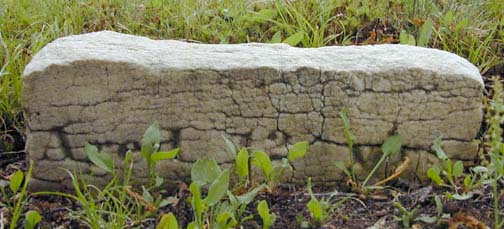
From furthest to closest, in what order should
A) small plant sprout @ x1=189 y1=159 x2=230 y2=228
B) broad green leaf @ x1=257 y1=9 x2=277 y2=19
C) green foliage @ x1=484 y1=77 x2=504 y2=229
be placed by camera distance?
1. broad green leaf @ x1=257 y1=9 x2=277 y2=19
2. small plant sprout @ x1=189 y1=159 x2=230 y2=228
3. green foliage @ x1=484 y1=77 x2=504 y2=229

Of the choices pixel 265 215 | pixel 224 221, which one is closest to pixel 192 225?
pixel 224 221

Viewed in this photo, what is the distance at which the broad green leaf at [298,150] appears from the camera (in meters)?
→ 2.66

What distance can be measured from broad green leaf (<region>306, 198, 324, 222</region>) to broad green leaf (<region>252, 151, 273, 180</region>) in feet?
0.77

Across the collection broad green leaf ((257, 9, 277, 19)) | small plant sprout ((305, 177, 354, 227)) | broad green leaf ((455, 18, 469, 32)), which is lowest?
small plant sprout ((305, 177, 354, 227))

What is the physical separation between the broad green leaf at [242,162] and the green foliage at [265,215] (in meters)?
0.21

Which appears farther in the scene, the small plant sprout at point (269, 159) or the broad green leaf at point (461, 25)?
the broad green leaf at point (461, 25)

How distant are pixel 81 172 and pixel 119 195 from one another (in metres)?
0.23

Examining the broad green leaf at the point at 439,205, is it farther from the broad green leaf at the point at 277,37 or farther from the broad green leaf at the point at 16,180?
the broad green leaf at the point at 16,180

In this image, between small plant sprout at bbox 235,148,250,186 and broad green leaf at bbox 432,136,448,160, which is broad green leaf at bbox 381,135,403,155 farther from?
small plant sprout at bbox 235,148,250,186

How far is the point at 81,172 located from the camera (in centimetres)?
281

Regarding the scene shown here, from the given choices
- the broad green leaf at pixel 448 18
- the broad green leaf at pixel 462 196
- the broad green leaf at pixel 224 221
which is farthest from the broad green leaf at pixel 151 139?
the broad green leaf at pixel 448 18

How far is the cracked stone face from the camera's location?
2709mm

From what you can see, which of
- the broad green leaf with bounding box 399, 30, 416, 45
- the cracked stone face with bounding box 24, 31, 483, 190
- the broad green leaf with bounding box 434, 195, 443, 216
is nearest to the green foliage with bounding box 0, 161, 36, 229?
the cracked stone face with bounding box 24, 31, 483, 190

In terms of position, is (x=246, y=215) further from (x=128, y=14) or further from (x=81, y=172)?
(x=128, y=14)
